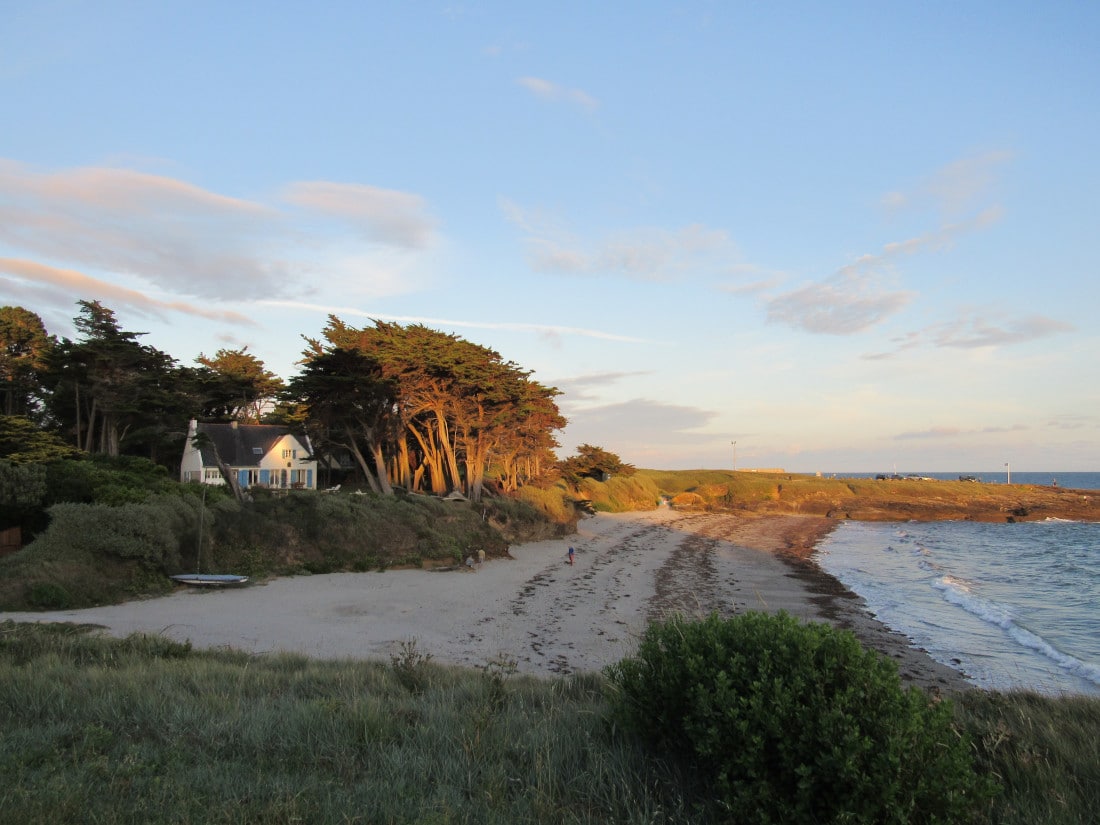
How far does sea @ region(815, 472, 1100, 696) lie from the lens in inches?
492

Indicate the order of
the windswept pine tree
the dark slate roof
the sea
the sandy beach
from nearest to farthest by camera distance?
the sandy beach, the sea, the windswept pine tree, the dark slate roof

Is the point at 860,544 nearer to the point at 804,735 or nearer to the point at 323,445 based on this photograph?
the point at 323,445

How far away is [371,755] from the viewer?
413cm

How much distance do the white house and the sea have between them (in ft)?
94.4

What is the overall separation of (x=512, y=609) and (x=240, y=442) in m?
27.5

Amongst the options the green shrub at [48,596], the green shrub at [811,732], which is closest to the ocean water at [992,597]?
the green shrub at [811,732]

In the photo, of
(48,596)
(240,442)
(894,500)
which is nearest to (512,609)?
(48,596)

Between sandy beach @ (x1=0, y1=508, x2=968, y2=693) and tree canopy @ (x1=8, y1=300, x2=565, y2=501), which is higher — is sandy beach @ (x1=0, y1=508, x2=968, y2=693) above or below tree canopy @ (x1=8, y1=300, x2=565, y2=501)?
below

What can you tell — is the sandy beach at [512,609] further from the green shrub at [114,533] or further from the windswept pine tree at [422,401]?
the windswept pine tree at [422,401]

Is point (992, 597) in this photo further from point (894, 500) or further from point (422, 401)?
point (894, 500)

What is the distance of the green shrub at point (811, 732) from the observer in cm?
300

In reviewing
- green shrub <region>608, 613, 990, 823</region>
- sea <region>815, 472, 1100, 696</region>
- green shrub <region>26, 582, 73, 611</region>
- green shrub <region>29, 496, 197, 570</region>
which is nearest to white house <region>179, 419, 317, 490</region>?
green shrub <region>29, 496, 197, 570</region>

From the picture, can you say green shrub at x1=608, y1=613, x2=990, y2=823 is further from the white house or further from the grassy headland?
the grassy headland

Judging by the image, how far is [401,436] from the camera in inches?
1400
